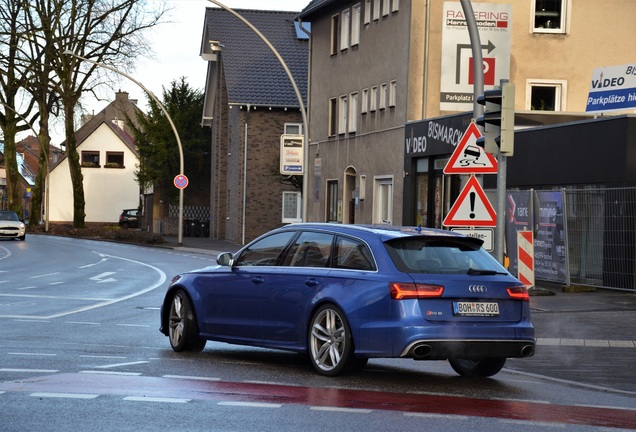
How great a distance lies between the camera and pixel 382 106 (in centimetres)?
4234

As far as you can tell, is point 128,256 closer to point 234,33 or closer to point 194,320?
point 234,33

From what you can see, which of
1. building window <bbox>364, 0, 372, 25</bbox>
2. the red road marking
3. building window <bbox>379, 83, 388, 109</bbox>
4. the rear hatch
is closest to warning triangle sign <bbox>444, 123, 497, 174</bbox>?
the rear hatch

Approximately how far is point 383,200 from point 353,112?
525 centimetres

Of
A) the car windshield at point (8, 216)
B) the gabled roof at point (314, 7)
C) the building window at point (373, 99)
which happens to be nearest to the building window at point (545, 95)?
the building window at point (373, 99)

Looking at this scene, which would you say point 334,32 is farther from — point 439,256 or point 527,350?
point 527,350

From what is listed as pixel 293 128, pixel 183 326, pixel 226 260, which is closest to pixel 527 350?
pixel 226 260

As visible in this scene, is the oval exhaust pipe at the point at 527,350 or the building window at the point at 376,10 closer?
the oval exhaust pipe at the point at 527,350

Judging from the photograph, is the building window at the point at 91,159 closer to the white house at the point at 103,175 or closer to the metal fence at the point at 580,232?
the white house at the point at 103,175

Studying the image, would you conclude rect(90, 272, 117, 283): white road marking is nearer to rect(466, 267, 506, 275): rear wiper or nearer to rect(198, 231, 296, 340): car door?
rect(198, 231, 296, 340): car door

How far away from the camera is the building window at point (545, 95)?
128 ft

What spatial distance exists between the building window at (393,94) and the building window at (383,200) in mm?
2510

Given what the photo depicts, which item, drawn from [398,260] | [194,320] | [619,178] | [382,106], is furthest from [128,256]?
[398,260]

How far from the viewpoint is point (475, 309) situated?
11508 mm

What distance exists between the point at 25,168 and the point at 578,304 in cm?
14121
